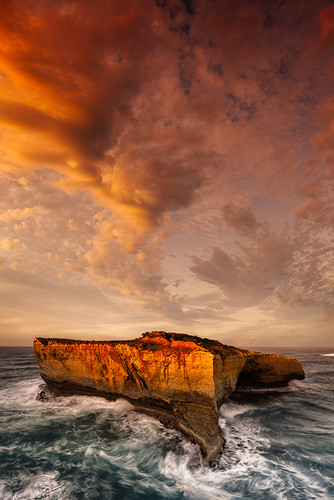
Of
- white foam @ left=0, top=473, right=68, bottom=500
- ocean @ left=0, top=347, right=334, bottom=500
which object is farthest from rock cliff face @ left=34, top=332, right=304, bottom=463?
white foam @ left=0, top=473, right=68, bottom=500

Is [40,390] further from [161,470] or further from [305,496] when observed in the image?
[305,496]

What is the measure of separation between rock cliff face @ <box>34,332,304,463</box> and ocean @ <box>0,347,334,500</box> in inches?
36.1

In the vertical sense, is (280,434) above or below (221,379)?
below

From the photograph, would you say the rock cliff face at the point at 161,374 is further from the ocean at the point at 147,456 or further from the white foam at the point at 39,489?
the white foam at the point at 39,489

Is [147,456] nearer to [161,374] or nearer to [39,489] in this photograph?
[161,374]

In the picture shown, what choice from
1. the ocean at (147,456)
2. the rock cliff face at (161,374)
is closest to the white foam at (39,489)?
the ocean at (147,456)

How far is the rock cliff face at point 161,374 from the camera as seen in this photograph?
1258 centimetres

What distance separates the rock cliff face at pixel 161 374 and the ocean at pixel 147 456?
92 centimetres

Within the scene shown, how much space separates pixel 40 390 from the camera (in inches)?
915

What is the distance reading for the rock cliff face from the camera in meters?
12.6

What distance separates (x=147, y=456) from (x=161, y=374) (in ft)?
12.6

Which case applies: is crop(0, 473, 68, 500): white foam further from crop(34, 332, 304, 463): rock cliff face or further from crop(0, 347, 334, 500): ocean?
crop(34, 332, 304, 463): rock cliff face

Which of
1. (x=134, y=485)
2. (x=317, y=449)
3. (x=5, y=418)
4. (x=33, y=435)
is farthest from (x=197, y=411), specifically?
(x=5, y=418)

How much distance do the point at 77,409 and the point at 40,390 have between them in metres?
8.34
